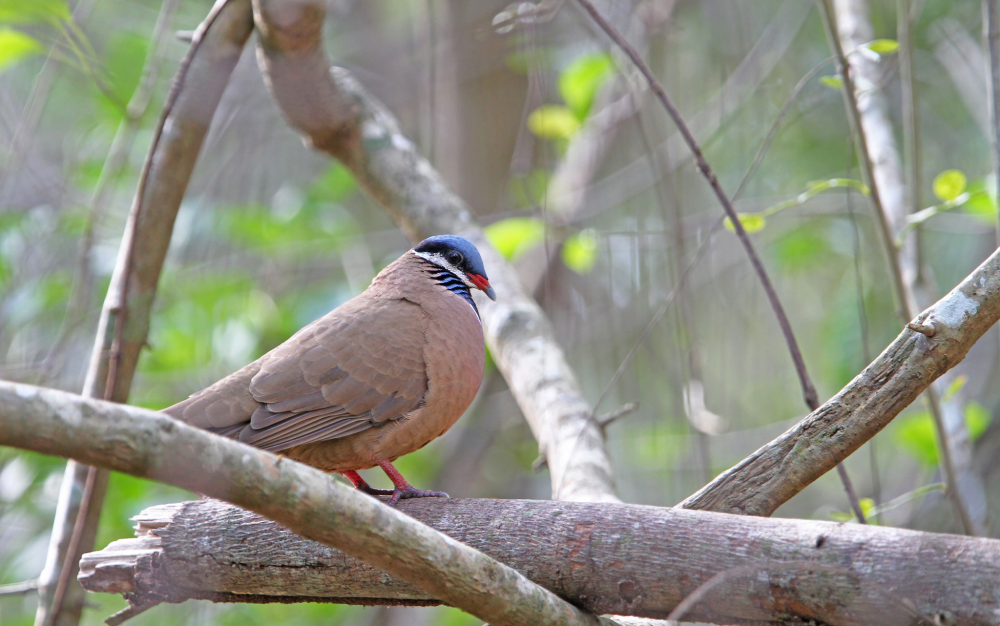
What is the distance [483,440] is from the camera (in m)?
6.28

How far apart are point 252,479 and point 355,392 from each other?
1363 mm

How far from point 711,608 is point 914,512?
358cm

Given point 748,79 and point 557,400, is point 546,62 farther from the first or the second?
point 557,400

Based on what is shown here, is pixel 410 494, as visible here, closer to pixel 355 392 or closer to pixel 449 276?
pixel 355 392

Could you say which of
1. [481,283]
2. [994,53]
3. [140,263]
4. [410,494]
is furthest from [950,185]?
[140,263]

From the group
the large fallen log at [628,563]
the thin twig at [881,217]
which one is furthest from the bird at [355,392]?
the thin twig at [881,217]

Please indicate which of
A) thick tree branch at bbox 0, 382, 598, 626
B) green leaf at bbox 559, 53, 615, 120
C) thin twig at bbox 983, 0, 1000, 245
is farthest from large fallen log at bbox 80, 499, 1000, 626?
green leaf at bbox 559, 53, 615, 120

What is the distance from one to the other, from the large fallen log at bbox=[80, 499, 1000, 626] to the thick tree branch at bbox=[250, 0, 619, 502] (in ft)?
2.90

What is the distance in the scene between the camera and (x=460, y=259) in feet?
11.3

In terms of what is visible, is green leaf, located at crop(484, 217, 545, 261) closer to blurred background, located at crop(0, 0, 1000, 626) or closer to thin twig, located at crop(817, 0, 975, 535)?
blurred background, located at crop(0, 0, 1000, 626)

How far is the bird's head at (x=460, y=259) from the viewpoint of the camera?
3447 mm

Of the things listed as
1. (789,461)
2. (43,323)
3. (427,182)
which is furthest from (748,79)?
(43,323)

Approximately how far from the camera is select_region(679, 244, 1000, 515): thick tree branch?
76.7 inches

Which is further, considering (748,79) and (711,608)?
(748,79)
